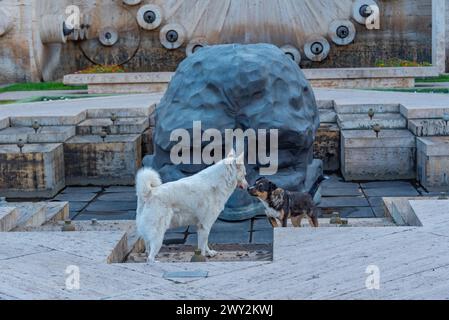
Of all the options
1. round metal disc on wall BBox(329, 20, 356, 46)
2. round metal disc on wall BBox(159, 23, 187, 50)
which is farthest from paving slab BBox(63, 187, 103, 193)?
round metal disc on wall BBox(329, 20, 356, 46)

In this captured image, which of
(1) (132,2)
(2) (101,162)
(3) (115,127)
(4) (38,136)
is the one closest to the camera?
(2) (101,162)

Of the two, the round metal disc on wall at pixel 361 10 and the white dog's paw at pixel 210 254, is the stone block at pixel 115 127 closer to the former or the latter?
the white dog's paw at pixel 210 254

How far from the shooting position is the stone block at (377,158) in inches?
393

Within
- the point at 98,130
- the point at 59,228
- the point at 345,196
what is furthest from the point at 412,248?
the point at 98,130

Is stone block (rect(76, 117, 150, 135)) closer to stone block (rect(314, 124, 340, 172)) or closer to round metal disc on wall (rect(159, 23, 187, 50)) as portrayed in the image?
stone block (rect(314, 124, 340, 172))

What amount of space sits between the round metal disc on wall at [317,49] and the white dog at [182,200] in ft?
41.4

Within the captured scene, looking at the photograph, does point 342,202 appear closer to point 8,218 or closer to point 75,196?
point 75,196

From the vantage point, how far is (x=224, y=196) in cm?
589

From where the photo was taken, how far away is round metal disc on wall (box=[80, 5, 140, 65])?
18.9 m

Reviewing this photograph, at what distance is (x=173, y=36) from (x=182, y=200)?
13088 millimetres

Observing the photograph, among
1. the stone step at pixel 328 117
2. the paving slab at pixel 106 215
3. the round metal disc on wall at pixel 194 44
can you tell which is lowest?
the paving slab at pixel 106 215

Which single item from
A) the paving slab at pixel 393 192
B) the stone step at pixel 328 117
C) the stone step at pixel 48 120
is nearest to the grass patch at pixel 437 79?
the stone step at pixel 328 117

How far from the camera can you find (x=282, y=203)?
6.65 metres

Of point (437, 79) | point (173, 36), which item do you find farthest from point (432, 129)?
point (173, 36)
